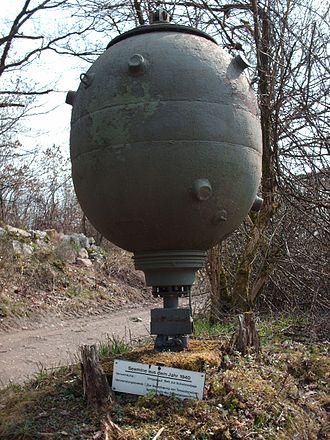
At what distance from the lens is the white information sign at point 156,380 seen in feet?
8.43

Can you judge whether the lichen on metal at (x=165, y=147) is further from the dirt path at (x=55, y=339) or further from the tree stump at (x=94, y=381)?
the dirt path at (x=55, y=339)

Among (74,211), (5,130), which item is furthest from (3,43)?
(74,211)

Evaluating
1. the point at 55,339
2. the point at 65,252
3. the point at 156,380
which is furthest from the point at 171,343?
the point at 65,252

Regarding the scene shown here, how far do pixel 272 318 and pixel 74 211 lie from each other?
1207 centimetres

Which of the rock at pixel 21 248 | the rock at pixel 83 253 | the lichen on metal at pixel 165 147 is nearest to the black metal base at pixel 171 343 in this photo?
the lichen on metal at pixel 165 147

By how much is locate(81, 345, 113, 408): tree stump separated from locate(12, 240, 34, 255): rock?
24.6 ft

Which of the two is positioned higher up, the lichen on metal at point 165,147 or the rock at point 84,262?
the lichen on metal at point 165,147

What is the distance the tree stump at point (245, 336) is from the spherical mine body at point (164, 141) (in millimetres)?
652

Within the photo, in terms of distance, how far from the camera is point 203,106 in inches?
106

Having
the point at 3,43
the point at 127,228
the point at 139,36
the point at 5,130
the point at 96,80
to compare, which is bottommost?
the point at 127,228

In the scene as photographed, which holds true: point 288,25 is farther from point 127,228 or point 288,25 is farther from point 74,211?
point 74,211

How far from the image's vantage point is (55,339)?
693 centimetres

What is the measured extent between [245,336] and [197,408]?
0.92m

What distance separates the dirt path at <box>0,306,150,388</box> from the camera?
543 cm
